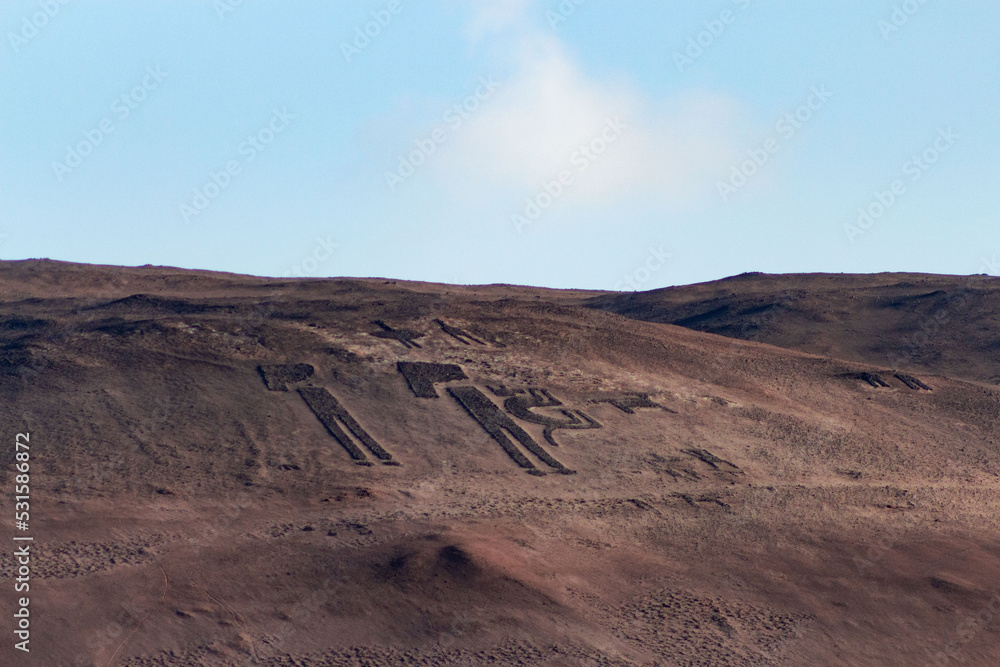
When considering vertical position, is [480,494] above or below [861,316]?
below

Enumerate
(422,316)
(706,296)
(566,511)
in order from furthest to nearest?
(706,296) < (422,316) < (566,511)

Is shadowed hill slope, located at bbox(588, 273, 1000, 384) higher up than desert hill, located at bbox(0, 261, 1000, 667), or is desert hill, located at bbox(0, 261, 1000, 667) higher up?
shadowed hill slope, located at bbox(588, 273, 1000, 384)

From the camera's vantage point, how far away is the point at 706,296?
35125 mm

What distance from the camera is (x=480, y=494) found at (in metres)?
13.0

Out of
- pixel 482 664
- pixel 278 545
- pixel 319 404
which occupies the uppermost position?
pixel 319 404

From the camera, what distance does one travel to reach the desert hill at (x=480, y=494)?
984 cm

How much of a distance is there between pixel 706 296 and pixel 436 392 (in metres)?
21.4

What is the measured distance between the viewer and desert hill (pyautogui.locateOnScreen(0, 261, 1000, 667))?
9.84 m

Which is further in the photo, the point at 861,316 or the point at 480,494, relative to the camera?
the point at 861,316

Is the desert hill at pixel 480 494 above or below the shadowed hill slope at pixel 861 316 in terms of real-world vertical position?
below

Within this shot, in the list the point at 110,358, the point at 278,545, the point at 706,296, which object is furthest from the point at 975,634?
the point at 706,296

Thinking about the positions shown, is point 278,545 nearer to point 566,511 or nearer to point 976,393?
point 566,511

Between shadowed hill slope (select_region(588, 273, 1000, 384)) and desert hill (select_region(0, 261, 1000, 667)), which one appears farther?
shadowed hill slope (select_region(588, 273, 1000, 384))

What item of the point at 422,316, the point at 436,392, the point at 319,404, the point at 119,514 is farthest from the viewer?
the point at 422,316
